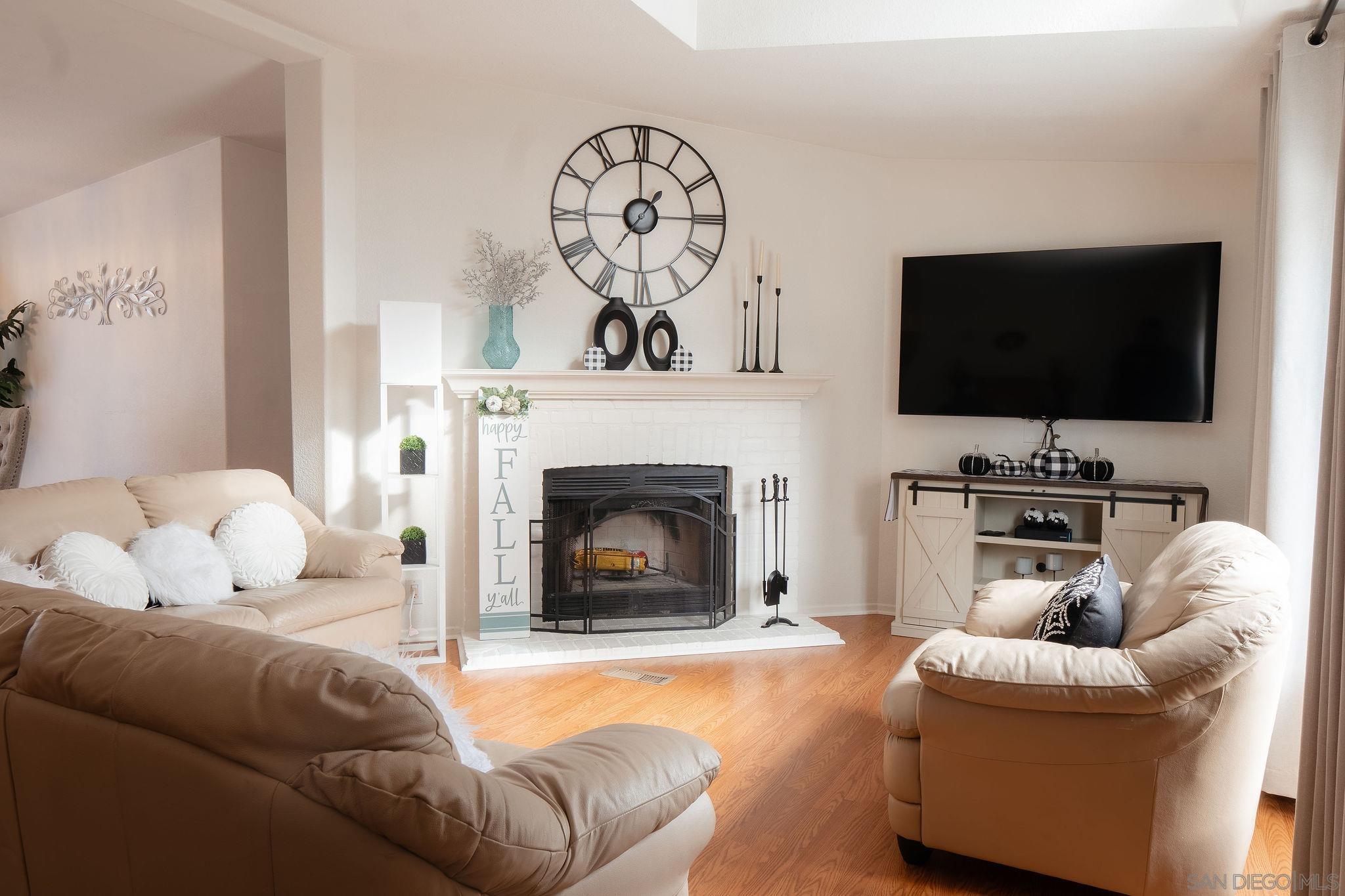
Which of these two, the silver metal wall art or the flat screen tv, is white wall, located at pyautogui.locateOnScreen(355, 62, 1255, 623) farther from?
the silver metal wall art

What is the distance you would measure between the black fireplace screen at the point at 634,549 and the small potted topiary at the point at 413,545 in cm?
57

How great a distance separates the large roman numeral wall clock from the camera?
469 centimetres

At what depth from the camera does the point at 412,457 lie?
4219 millimetres

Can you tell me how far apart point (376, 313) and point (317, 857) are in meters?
3.69

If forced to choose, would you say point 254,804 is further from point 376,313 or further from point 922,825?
point 376,313

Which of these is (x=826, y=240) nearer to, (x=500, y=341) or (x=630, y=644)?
(x=500, y=341)

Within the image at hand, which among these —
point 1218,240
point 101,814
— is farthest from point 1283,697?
point 101,814

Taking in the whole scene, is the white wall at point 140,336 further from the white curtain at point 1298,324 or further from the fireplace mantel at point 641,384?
the white curtain at point 1298,324

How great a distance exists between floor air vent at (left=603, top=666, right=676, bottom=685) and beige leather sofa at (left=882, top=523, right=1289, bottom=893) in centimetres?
178

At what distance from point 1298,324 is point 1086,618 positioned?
1399 millimetres

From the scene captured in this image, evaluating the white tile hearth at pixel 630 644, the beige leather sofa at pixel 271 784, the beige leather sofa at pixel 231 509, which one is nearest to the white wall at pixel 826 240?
the beige leather sofa at pixel 231 509

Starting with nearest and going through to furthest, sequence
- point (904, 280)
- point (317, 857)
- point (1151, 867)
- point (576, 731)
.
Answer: point (317, 857) → point (1151, 867) → point (576, 731) → point (904, 280)

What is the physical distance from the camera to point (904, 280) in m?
5.02

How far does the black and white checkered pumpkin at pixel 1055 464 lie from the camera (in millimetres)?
4645
